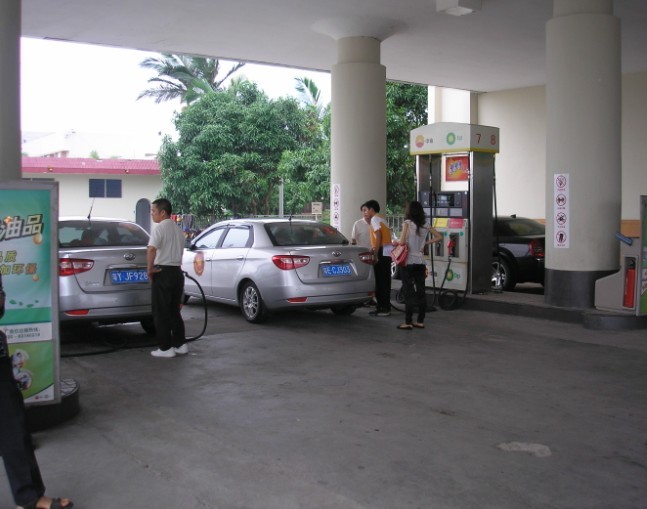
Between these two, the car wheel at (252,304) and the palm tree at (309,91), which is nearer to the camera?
the car wheel at (252,304)

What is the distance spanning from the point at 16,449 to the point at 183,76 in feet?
104

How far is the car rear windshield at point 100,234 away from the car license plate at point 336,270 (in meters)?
2.43

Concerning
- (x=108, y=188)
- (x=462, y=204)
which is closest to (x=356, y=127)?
(x=462, y=204)

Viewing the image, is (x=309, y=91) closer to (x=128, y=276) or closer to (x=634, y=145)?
(x=634, y=145)

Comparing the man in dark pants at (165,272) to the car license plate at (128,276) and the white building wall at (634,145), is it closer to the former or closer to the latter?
the car license plate at (128,276)

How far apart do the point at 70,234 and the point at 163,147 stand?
1775 centimetres

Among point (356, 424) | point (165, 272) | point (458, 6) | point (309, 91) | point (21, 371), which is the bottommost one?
point (356, 424)

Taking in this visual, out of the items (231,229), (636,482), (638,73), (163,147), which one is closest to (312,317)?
(231,229)

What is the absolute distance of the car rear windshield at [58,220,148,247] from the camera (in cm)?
894

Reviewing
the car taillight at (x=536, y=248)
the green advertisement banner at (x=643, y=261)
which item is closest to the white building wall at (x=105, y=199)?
the car taillight at (x=536, y=248)

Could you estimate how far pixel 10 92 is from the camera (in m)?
6.23

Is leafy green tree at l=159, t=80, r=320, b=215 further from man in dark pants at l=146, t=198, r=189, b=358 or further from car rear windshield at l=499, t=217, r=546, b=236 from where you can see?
man in dark pants at l=146, t=198, r=189, b=358

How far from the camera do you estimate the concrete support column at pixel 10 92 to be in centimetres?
609

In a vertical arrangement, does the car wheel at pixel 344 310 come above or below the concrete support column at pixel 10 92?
below
